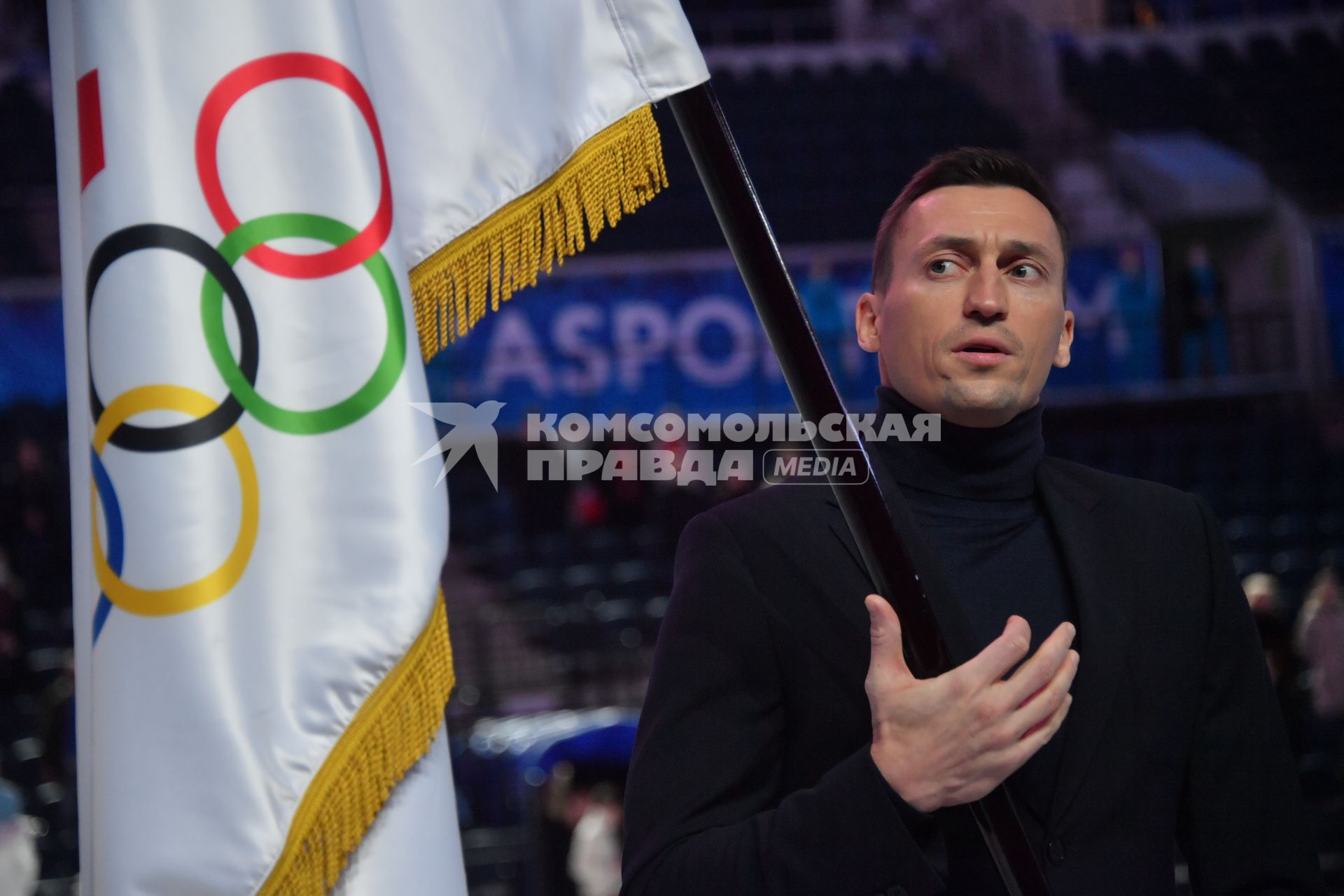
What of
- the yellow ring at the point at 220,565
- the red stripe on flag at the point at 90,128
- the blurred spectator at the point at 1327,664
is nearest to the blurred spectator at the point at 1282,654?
the blurred spectator at the point at 1327,664

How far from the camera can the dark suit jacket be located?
107cm

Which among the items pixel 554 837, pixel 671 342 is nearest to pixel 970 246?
pixel 554 837

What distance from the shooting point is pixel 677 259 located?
888 cm

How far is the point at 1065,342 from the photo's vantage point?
1.37 m

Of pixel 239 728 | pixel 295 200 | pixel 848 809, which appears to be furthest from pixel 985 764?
pixel 295 200

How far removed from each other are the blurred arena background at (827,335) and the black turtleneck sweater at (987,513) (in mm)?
3280

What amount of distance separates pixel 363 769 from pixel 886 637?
0.52 metres

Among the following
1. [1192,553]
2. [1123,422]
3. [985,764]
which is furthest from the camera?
[1123,422]

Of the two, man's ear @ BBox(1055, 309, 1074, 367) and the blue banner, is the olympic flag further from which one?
the blue banner

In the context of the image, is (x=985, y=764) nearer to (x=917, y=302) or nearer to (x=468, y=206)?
(x=917, y=302)

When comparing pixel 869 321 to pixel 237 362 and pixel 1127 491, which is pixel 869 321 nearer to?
pixel 1127 491

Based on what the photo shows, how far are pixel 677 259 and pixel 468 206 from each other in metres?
7.63

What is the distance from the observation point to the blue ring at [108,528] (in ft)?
3.96

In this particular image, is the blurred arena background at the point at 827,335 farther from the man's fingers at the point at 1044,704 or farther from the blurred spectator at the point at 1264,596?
the man's fingers at the point at 1044,704
